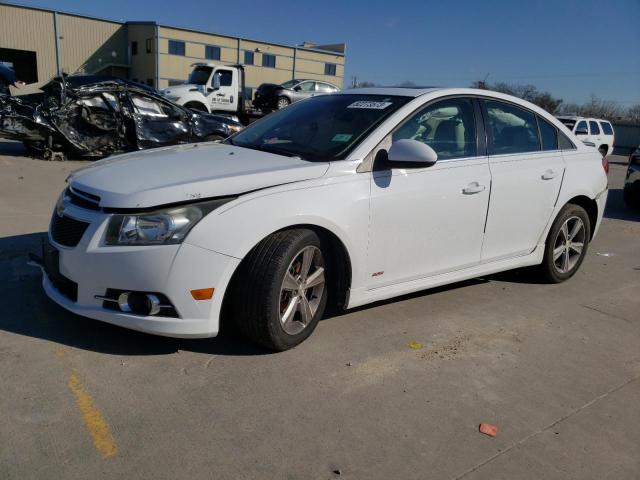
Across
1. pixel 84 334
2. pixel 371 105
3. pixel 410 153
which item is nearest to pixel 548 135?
pixel 371 105

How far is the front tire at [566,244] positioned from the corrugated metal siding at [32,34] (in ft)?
142

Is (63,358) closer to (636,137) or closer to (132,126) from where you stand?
(132,126)

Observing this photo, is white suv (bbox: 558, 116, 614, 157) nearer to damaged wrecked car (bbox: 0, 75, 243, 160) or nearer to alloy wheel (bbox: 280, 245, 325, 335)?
damaged wrecked car (bbox: 0, 75, 243, 160)

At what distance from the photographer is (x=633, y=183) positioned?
998 centimetres

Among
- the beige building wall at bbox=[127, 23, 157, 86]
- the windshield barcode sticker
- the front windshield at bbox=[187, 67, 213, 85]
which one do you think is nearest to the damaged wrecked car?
the windshield barcode sticker

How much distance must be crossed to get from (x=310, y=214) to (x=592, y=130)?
23.9 metres

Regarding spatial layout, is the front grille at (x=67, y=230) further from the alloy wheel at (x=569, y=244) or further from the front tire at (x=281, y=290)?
the alloy wheel at (x=569, y=244)

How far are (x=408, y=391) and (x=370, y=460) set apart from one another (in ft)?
2.25

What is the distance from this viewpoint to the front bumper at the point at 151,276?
9.38 ft

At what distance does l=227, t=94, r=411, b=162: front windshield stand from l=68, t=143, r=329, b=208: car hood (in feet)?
0.68

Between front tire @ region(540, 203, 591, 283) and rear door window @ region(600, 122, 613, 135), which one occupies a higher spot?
rear door window @ region(600, 122, 613, 135)

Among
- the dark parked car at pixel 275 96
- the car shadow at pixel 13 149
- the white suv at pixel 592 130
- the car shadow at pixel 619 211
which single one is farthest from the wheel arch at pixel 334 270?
the white suv at pixel 592 130

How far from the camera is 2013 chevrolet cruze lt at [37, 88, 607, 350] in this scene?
2918mm

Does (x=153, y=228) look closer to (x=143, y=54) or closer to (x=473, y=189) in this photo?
(x=473, y=189)
